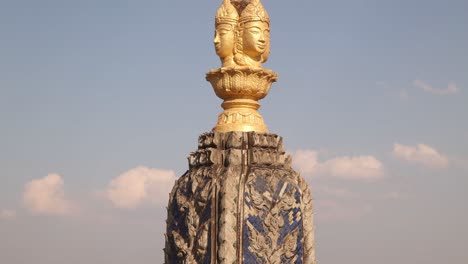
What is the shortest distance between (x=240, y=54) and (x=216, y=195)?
89.4 inches

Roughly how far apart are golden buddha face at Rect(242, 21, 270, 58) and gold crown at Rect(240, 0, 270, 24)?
0.07 metres

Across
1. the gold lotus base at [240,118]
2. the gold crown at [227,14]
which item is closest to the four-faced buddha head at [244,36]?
the gold crown at [227,14]

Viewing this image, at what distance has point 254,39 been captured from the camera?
1382 cm

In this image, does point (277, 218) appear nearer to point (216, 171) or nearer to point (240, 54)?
point (216, 171)

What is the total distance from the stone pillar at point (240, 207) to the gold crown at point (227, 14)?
1763mm

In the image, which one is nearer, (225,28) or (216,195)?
(216,195)

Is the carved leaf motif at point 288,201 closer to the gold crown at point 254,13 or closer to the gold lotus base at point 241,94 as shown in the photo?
the gold lotus base at point 241,94

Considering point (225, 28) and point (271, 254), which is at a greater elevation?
point (225, 28)

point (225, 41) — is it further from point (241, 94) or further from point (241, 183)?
point (241, 183)

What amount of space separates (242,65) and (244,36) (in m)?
0.45

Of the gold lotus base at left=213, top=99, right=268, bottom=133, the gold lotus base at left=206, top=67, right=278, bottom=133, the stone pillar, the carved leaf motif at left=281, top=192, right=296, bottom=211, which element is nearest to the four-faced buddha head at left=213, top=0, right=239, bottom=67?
the gold lotus base at left=206, top=67, right=278, bottom=133

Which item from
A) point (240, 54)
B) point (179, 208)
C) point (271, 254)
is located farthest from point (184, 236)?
point (240, 54)

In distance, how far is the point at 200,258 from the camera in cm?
1299

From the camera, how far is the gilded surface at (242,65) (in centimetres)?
1372
